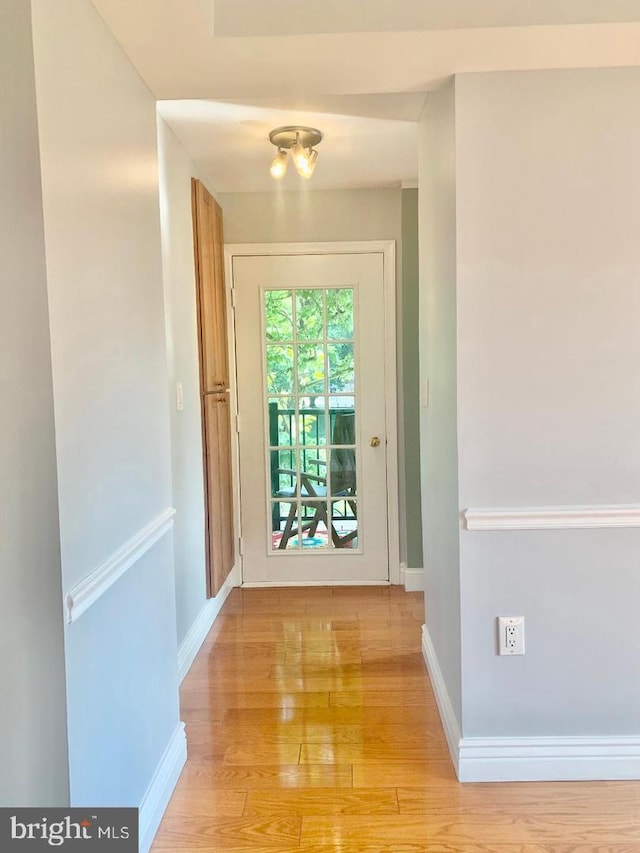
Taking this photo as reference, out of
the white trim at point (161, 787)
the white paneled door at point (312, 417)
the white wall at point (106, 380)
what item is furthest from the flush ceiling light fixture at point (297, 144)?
the white trim at point (161, 787)

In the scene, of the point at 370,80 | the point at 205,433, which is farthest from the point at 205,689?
the point at 370,80

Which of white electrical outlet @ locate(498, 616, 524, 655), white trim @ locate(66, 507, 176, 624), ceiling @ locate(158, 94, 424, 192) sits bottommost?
white electrical outlet @ locate(498, 616, 524, 655)

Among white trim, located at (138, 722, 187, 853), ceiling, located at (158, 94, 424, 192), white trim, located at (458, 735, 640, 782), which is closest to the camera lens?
white trim, located at (138, 722, 187, 853)

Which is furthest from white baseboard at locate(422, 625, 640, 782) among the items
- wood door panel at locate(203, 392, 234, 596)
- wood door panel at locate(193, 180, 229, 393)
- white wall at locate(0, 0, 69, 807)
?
wood door panel at locate(193, 180, 229, 393)

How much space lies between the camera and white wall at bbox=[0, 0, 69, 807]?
1178 mm

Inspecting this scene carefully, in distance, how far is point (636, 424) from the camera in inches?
A: 77.2

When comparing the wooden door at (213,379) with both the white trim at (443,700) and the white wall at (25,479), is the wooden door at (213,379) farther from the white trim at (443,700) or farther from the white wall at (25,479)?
the white wall at (25,479)

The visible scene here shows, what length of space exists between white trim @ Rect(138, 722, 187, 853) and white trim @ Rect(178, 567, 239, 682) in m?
0.55

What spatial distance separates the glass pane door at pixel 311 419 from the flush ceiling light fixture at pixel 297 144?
3.38ft

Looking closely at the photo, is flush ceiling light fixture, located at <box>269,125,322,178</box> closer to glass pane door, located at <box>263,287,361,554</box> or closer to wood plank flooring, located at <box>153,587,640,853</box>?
glass pane door, located at <box>263,287,361,554</box>

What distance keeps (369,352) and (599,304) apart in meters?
1.93

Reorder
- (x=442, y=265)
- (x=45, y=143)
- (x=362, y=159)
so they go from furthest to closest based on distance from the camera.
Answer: (x=362, y=159) < (x=442, y=265) < (x=45, y=143)

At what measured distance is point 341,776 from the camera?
207cm

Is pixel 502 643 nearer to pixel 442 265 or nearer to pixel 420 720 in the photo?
pixel 420 720
